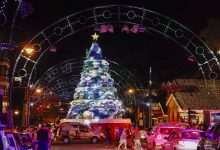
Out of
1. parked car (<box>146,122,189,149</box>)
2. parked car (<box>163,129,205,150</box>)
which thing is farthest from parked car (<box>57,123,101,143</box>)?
parked car (<box>163,129,205,150</box>)

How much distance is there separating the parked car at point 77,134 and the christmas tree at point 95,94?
18987 millimetres

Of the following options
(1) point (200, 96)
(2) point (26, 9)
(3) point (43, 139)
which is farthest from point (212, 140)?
(1) point (200, 96)

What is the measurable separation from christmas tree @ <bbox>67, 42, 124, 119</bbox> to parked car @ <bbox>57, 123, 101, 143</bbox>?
748 inches

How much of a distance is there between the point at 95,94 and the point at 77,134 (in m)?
21.3

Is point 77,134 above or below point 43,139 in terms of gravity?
below

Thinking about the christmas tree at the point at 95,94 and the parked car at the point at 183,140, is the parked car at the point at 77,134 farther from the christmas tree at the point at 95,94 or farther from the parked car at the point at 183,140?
the parked car at the point at 183,140

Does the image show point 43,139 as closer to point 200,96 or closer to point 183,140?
point 183,140

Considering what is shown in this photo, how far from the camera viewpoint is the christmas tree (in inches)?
2770

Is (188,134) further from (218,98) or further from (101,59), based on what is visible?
(101,59)

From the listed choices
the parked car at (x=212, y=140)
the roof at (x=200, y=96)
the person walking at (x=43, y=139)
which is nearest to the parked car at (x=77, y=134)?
the roof at (x=200, y=96)

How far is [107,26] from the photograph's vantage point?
27.8m

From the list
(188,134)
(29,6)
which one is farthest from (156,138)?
(29,6)

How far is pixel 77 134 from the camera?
5012 centimetres

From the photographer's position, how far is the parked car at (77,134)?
164 ft
